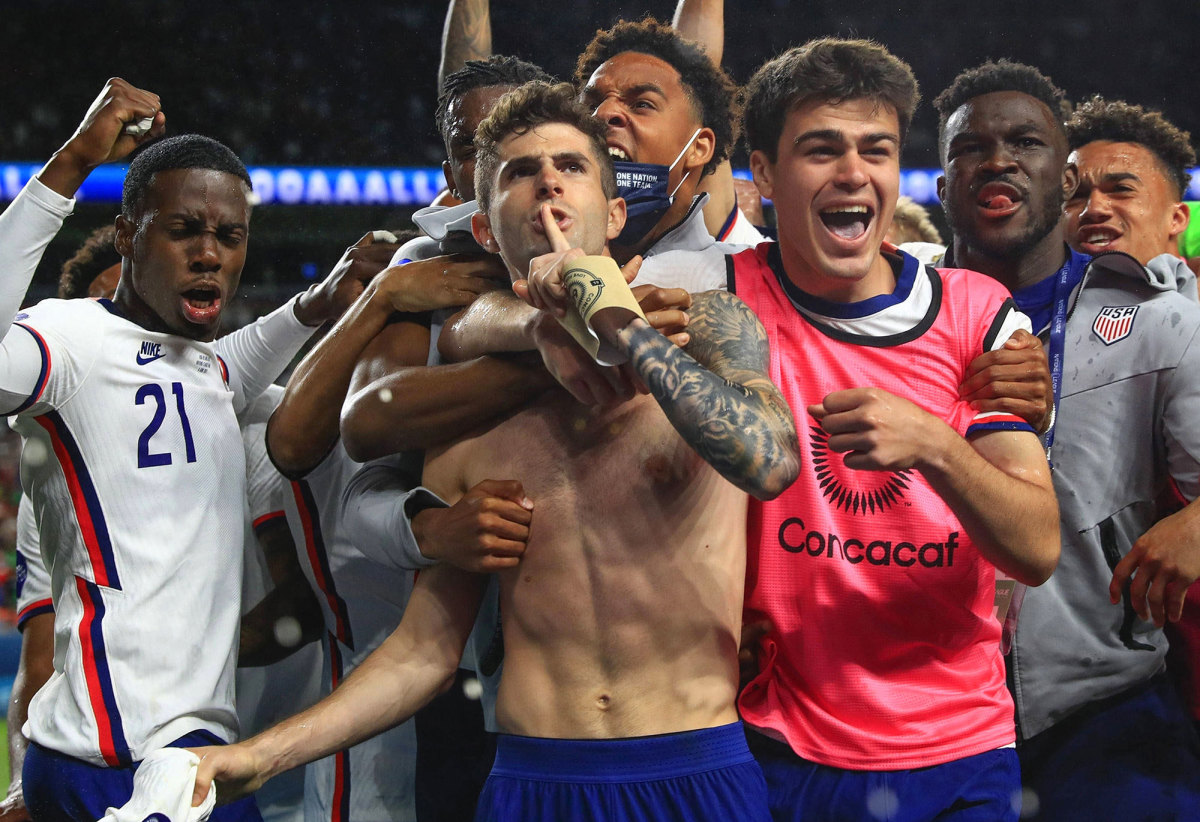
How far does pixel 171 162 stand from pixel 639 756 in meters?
1.71

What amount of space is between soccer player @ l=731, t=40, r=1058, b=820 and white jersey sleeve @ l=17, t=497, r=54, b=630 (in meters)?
1.95

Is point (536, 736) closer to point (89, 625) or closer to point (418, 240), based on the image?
point (89, 625)

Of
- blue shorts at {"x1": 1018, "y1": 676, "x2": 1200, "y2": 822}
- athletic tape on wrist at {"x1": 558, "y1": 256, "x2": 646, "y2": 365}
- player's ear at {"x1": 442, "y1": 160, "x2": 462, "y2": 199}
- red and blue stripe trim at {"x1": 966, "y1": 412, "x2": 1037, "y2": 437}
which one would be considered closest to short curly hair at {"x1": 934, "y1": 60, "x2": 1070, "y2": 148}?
red and blue stripe trim at {"x1": 966, "y1": 412, "x2": 1037, "y2": 437}

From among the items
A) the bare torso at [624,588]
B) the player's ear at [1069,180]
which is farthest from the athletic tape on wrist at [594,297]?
the player's ear at [1069,180]

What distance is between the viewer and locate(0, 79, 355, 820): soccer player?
2.29 meters

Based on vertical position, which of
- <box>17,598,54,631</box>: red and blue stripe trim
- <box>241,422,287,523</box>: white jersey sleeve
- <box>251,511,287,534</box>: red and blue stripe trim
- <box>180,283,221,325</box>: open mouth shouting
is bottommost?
<box>17,598,54,631</box>: red and blue stripe trim

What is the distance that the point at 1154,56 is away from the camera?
1103 centimetres

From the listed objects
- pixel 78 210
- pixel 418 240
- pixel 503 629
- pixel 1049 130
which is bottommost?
pixel 503 629

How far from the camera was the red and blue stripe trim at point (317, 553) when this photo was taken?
8.75ft

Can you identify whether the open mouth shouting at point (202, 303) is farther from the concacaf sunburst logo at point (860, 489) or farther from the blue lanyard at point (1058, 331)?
the blue lanyard at point (1058, 331)

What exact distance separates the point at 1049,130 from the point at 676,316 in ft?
4.51

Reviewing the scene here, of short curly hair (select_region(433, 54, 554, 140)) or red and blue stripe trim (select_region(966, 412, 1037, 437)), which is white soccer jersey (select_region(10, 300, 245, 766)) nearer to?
short curly hair (select_region(433, 54, 554, 140))

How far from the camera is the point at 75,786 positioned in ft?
7.57

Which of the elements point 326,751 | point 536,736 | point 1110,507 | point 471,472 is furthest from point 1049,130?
point 326,751
